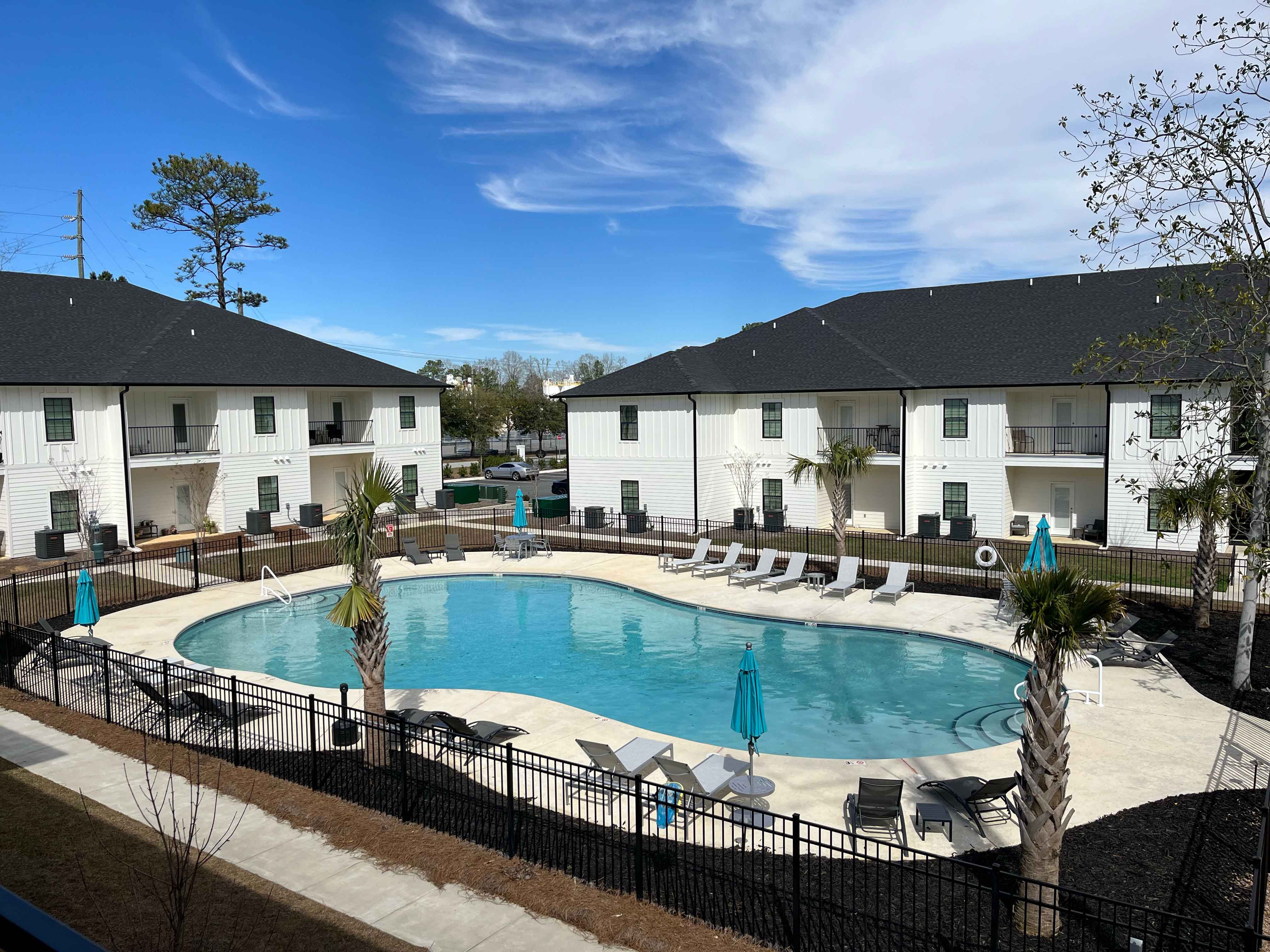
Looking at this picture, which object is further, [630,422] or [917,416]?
[630,422]

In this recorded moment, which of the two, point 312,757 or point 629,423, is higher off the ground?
point 629,423

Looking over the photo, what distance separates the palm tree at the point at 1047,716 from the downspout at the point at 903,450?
2563 cm

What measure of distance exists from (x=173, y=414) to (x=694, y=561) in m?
22.9

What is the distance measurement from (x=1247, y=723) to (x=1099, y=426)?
19721mm

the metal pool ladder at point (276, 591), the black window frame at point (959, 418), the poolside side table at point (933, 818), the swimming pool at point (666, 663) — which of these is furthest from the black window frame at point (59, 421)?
the black window frame at point (959, 418)

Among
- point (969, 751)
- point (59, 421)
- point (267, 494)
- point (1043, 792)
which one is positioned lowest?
point (969, 751)

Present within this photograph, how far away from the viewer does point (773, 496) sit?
37.1 m

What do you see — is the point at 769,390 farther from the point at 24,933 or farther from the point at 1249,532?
the point at 24,933

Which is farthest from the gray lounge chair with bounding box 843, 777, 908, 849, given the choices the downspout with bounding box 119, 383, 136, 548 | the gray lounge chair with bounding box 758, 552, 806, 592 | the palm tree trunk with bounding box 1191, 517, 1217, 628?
the downspout with bounding box 119, 383, 136, 548

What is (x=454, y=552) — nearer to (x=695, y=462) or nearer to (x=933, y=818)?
(x=695, y=462)

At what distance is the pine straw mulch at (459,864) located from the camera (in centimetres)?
850

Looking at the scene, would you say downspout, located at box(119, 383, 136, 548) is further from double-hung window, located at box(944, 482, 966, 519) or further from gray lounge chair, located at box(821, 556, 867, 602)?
double-hung window, located at box(944, 482, 966, 519)

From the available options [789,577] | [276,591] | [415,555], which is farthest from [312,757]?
[415,555]

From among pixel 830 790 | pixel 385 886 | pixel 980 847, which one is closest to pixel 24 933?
pixel 385 886
